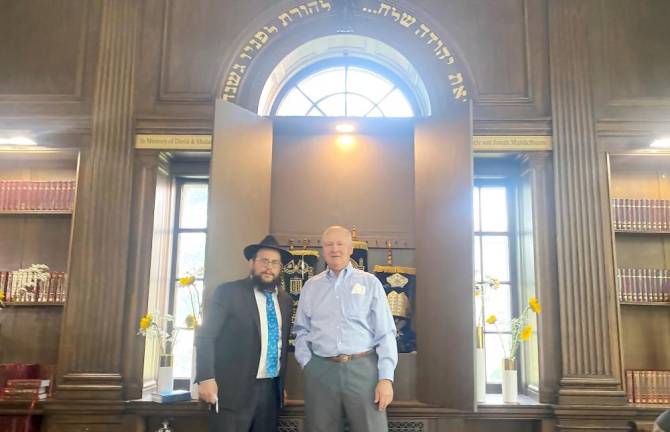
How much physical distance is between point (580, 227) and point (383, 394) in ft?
6.94

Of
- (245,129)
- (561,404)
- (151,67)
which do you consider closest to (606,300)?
(561,404)

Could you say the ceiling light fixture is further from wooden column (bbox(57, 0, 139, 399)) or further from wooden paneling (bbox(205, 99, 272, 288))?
wooden column (bbox(57, 0, 139, 399))

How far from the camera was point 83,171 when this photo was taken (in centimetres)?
Result: 419

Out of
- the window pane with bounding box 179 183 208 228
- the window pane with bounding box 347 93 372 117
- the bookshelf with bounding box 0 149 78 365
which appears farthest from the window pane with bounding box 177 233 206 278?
the window pane with bounding box 347 93 372 117

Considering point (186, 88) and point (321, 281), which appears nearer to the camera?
point (321, 281)

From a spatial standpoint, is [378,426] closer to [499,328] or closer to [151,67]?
[499,328]

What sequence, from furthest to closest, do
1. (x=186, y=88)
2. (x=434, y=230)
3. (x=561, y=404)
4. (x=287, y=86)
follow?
(x=287, y=86), (x=186, y=88), (x=434, y=230), (x=561, y=404)

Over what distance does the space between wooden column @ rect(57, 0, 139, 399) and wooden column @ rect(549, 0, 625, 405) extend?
10.7 feet

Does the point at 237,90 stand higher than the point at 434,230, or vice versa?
the point at 237,90

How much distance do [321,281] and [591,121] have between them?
2.53m

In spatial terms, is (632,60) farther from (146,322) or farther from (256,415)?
(146,322)

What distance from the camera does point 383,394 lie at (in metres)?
2.96

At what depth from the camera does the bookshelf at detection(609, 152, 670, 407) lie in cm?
416

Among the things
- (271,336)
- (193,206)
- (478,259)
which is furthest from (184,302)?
(478,259)
